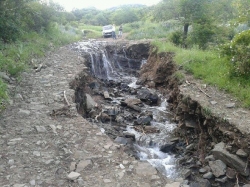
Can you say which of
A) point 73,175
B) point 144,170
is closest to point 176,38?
point 144,170

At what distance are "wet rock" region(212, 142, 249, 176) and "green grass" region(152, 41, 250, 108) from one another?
1.72 m

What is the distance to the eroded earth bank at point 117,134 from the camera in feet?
14.9

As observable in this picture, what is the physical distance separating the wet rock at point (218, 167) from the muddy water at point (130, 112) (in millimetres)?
863

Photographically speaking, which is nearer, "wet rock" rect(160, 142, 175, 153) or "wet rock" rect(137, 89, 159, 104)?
"wet rock" rect(160, 142, 175, 153)

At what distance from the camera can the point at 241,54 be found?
807 centimetres

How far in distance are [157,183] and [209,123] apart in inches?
121

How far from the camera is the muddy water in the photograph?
6.91 meters

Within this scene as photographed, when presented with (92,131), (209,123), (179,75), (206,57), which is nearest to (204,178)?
(209,123)

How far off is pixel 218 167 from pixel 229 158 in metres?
0.32

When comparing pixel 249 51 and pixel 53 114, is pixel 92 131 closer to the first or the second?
pixel 53 114

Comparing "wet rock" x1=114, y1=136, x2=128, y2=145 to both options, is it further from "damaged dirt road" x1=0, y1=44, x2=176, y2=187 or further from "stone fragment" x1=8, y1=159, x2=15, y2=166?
"stone fragment" x1=8, y1=159, x2=15, y2=166

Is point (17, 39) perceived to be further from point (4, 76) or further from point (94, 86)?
point (4, 76)

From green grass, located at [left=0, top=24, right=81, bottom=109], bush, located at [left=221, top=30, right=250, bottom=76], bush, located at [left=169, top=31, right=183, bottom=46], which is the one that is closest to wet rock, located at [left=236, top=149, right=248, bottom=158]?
bush, located at [left=221, top=30, right=250, bottom=76]

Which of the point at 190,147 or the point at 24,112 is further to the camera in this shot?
the point at 190,147
